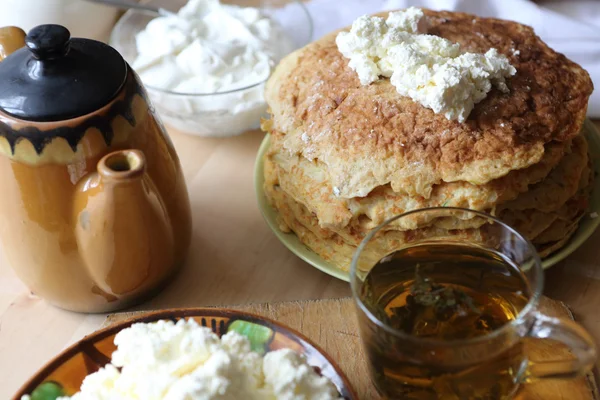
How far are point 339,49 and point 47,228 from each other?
49 centimetres

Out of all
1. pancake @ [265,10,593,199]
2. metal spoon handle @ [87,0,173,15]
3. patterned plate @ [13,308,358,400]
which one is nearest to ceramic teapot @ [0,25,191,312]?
patterned plate @ [13,308,358,400]

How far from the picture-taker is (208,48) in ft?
4.41

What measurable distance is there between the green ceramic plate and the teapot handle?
410 mm

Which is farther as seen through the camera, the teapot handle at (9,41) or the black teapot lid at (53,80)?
the teapot handle at (9,41)

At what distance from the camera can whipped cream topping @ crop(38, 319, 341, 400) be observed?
2.45 feet

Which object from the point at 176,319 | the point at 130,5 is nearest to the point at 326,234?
the point at 176,319

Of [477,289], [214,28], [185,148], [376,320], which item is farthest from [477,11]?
[376,320]

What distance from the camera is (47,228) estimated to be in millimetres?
928

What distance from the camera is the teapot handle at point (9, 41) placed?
3.27 ft

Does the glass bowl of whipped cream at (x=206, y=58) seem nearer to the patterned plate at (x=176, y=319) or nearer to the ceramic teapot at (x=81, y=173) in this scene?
the ceramic teapot at (x=81, y=173)

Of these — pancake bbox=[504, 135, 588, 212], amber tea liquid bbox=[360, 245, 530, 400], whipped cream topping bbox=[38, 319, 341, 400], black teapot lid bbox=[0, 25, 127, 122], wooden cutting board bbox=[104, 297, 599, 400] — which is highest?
black teapot lid bbox=[0, 25, 127, 122]

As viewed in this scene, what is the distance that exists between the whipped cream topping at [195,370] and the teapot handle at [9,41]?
0.44m

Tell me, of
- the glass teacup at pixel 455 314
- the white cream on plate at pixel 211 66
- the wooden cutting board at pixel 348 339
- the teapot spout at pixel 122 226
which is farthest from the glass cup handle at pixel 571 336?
the white cream on plate at pixel 211 66

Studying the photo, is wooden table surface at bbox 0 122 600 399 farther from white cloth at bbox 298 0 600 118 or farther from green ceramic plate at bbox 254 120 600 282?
white cloth at bbox 298 0 600 118
